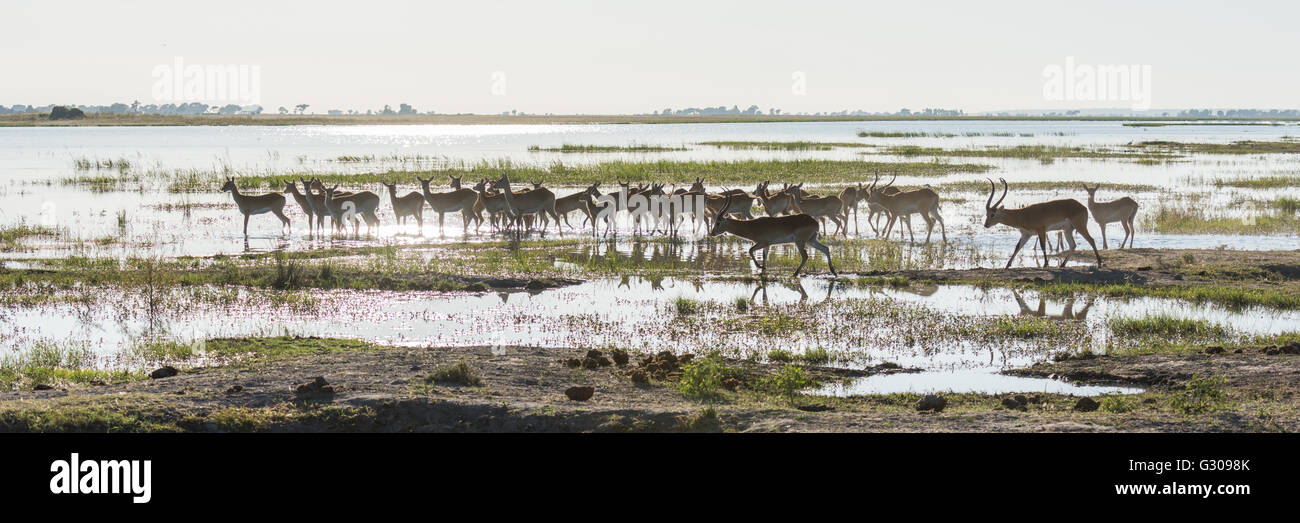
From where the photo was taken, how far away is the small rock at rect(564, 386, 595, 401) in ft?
28.5

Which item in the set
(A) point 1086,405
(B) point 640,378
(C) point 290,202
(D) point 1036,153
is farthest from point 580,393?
(D) point 1036,153

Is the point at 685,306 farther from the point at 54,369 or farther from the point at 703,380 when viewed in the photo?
the point at 54,369

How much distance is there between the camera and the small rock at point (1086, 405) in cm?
831

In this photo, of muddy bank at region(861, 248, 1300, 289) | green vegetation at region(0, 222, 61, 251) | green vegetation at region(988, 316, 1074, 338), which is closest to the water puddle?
green vegetation at region(988, 316, 1074, 338)

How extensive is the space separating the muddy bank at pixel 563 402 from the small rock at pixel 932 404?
0.12 m

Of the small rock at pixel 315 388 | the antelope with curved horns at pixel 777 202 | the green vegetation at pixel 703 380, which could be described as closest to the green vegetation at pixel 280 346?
the small rock at pixel 315 388

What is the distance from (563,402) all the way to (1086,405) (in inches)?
168

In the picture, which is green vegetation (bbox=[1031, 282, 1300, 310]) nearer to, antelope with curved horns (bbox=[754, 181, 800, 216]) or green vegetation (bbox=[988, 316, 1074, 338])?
green vegetation (bbox=[988, 316, 1074, 338])

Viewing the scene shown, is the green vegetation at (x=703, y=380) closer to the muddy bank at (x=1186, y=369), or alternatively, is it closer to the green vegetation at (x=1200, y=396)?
the muddy bank at (x=1186, y=369)

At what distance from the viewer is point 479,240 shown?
22922 mm

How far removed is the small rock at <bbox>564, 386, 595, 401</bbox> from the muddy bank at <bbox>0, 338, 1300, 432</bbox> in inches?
0.7
